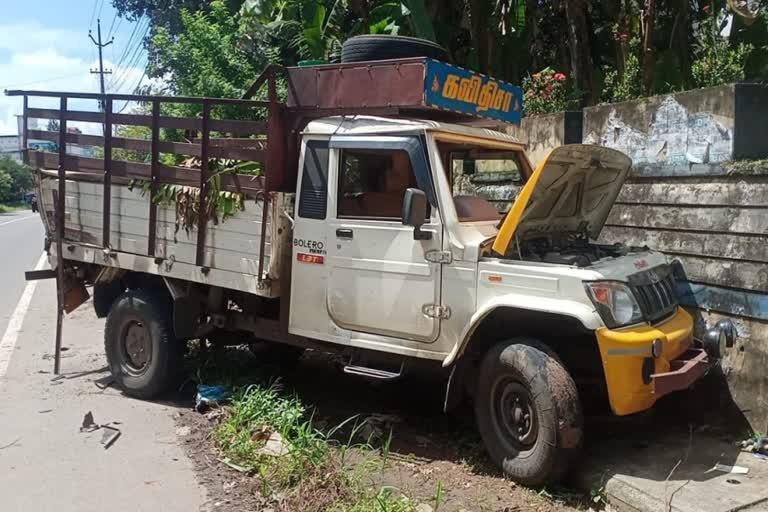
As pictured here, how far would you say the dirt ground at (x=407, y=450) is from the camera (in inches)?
163

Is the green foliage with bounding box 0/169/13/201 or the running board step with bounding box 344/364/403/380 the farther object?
the green foliage with bounding box 0/169/13/201

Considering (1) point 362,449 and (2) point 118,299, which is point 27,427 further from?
(1) point 362,449

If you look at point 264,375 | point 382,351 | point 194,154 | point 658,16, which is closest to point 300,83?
point 194,154

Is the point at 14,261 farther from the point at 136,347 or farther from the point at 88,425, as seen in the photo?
the point at 88,425

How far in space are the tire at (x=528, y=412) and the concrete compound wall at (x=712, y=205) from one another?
1487 millimetres

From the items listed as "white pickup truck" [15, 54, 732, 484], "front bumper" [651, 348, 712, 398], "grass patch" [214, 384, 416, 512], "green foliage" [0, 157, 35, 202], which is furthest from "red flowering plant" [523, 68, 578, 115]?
"green foliage" [0, 157, 35, 202]

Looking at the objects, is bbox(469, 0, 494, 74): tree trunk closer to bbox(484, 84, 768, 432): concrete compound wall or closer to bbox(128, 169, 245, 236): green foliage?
bbox(484, 84, 768, 432): concrete compound wall

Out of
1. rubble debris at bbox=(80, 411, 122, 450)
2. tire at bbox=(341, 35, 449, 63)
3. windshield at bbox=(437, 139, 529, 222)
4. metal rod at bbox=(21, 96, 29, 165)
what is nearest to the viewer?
windshield at bbox=(437, 139, 529, 222)

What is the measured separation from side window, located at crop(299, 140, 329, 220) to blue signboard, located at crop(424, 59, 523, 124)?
894 mm

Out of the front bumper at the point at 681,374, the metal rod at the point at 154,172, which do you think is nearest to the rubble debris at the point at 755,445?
the front bumper at the point at 681,374

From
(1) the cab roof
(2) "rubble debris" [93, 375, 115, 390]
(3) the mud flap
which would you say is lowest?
(2) "rubble debris" [93, 375, 115, 390]

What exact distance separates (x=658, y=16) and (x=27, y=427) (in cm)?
1098

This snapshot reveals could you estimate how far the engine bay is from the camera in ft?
14.6

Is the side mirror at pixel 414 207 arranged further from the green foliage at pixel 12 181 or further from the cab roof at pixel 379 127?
the green foliage at pixel 12 181
